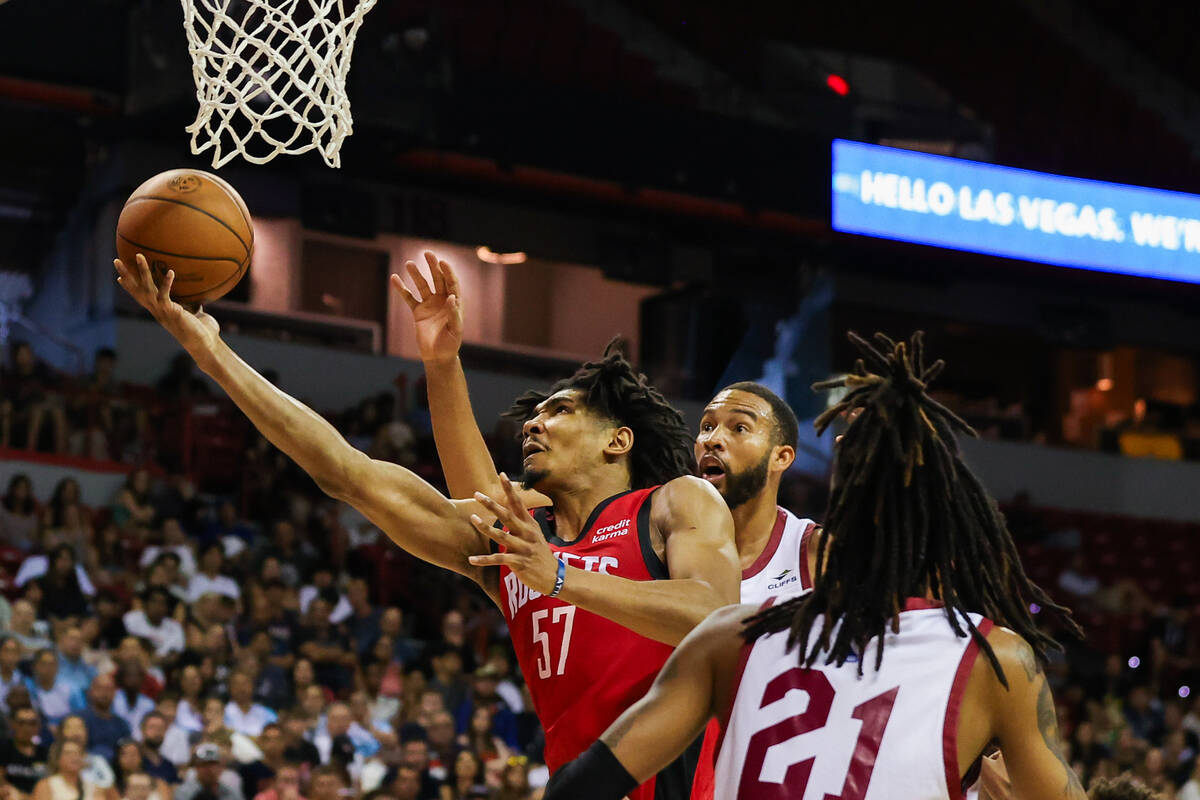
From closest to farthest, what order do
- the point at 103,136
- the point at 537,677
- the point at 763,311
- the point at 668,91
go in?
the point at 537,677 → the point at 103,136 → the point at 668,91 → the point at 763,311

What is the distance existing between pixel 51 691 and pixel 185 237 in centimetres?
549

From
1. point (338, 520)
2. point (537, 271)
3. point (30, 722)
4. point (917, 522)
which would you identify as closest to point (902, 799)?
point (917, 522)

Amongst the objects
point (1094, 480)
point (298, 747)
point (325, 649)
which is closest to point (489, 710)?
point (325, 649)

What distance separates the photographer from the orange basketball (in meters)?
3.73

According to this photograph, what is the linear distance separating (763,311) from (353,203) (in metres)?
4.51

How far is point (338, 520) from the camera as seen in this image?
474 inches

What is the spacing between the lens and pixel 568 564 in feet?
11.6

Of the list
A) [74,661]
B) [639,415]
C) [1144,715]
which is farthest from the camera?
[1144,715]

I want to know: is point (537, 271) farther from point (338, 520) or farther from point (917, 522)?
point (917, 522)

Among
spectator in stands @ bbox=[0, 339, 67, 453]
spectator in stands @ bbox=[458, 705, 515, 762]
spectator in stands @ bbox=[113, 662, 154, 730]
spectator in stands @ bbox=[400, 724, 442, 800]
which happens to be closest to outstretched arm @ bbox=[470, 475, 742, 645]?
spectator in stands @ bbox=[400, 724, 442, 800]

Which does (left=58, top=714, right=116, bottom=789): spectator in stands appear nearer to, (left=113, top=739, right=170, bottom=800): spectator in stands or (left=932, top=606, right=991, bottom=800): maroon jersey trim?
(left=113, top=739, right=170, bottom=800): spectator in stands

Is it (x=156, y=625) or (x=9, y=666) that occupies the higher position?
(x=156, y=625)

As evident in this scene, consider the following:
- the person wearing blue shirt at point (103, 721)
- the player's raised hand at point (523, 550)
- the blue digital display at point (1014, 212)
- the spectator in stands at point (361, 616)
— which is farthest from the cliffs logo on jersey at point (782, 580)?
the blue digital display at point (1014, 212)

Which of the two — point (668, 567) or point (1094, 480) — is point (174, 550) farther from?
point (1094, 480)
